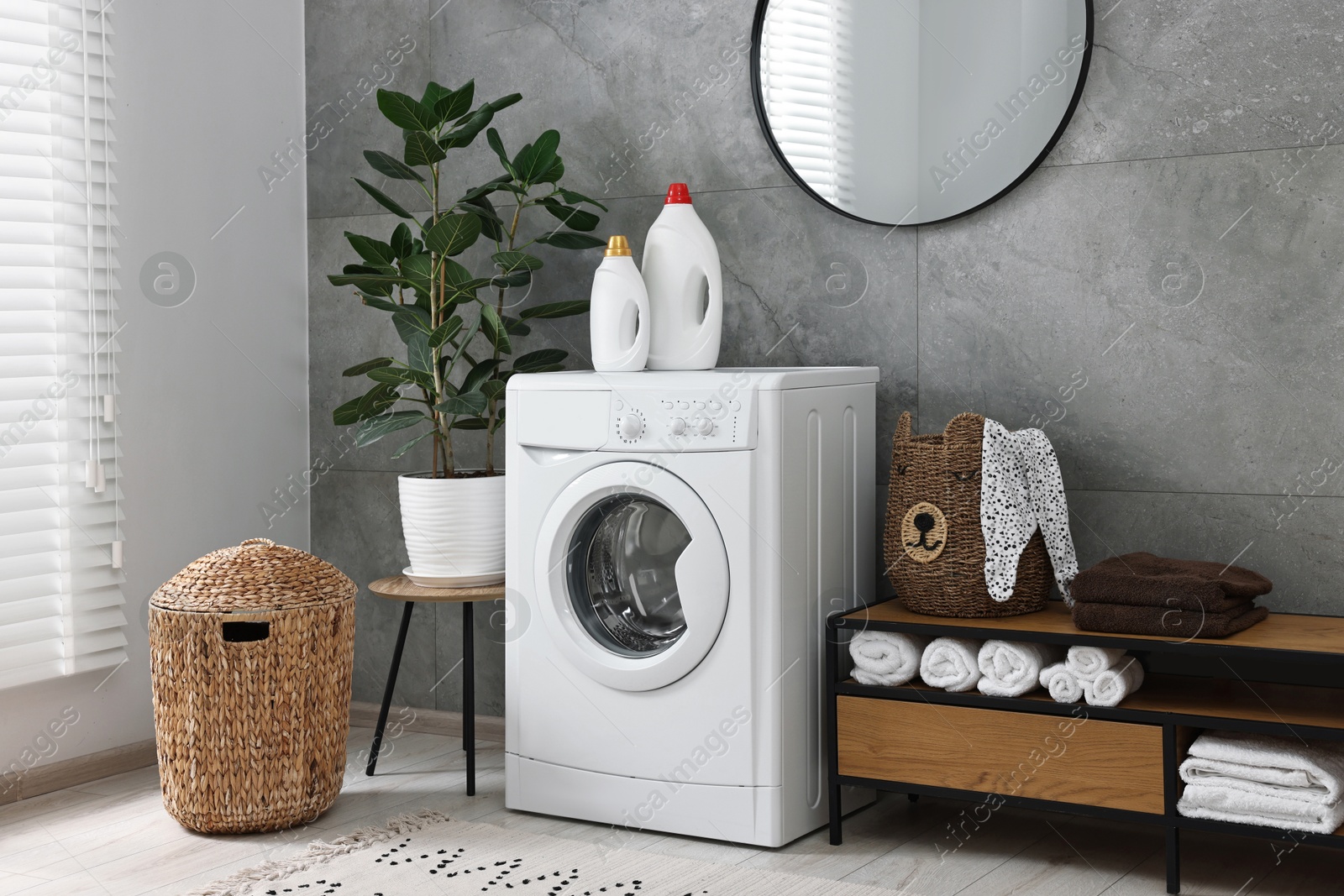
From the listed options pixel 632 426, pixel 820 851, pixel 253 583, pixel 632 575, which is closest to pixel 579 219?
pixel 632 426

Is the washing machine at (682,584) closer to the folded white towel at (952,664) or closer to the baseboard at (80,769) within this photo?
the folded white towel at (952,664)

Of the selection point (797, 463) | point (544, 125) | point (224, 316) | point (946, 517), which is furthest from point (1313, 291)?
point (224, 316)

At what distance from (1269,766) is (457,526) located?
163 centimetres

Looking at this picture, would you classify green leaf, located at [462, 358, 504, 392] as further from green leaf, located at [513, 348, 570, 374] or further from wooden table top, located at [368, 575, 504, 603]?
wooden table top, located at [368, 575, 504, 603]

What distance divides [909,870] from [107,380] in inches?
80.0

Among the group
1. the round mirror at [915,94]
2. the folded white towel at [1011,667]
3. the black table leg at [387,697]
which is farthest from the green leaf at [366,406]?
the folded white towel at [1011,667]

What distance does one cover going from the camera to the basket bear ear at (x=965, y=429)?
234cm

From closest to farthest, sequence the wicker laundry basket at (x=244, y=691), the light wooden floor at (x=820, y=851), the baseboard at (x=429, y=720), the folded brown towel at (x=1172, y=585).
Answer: the folded brown towel at (x=1172, y=585) → the light wooden floor at (x=820, y=851) → the wicker laundry basket at (x=244, y=691) → the baseboard at (x=429, y=720)

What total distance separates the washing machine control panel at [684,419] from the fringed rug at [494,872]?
2.47 ft

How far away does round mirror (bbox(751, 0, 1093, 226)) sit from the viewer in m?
2.51

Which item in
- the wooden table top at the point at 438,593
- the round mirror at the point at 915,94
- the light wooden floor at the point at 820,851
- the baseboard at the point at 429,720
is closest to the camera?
the light wooden floor at the point at 820,851

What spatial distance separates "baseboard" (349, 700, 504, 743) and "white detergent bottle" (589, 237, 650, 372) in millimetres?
1083

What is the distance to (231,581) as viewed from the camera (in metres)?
2.45

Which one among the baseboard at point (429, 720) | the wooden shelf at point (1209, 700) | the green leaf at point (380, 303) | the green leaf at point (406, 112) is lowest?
the baseboard at point (429, 720)
